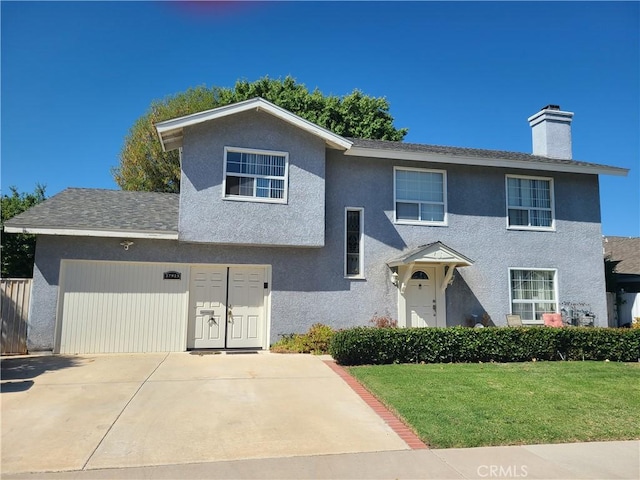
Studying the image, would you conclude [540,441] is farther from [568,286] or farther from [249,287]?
[568,286]

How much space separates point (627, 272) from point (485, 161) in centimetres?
1272

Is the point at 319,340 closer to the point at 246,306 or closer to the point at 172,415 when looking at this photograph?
the point at 246,306

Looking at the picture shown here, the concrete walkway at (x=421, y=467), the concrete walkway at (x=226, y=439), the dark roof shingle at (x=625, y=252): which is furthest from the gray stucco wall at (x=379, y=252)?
the dark roof shingle at (x=625, y=252)

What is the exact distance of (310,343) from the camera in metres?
12.1

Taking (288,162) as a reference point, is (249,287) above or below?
below

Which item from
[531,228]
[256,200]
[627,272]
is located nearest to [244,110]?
[256,200]

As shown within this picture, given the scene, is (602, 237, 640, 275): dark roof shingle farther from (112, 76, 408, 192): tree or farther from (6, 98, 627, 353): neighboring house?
(112, 76, 408, 192): tree

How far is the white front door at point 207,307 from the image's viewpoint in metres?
12.3

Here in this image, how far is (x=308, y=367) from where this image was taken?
10.2 meters

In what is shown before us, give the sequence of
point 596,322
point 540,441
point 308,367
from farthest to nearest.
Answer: point 596,322 < point 308,367 < point 540,441

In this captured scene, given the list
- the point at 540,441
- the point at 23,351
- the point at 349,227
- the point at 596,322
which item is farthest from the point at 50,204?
the point at 596,322

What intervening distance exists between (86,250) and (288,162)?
5.82 m

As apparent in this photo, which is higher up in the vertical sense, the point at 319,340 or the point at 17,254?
the point at 17,254

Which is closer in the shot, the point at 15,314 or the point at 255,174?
the point at 15,314
